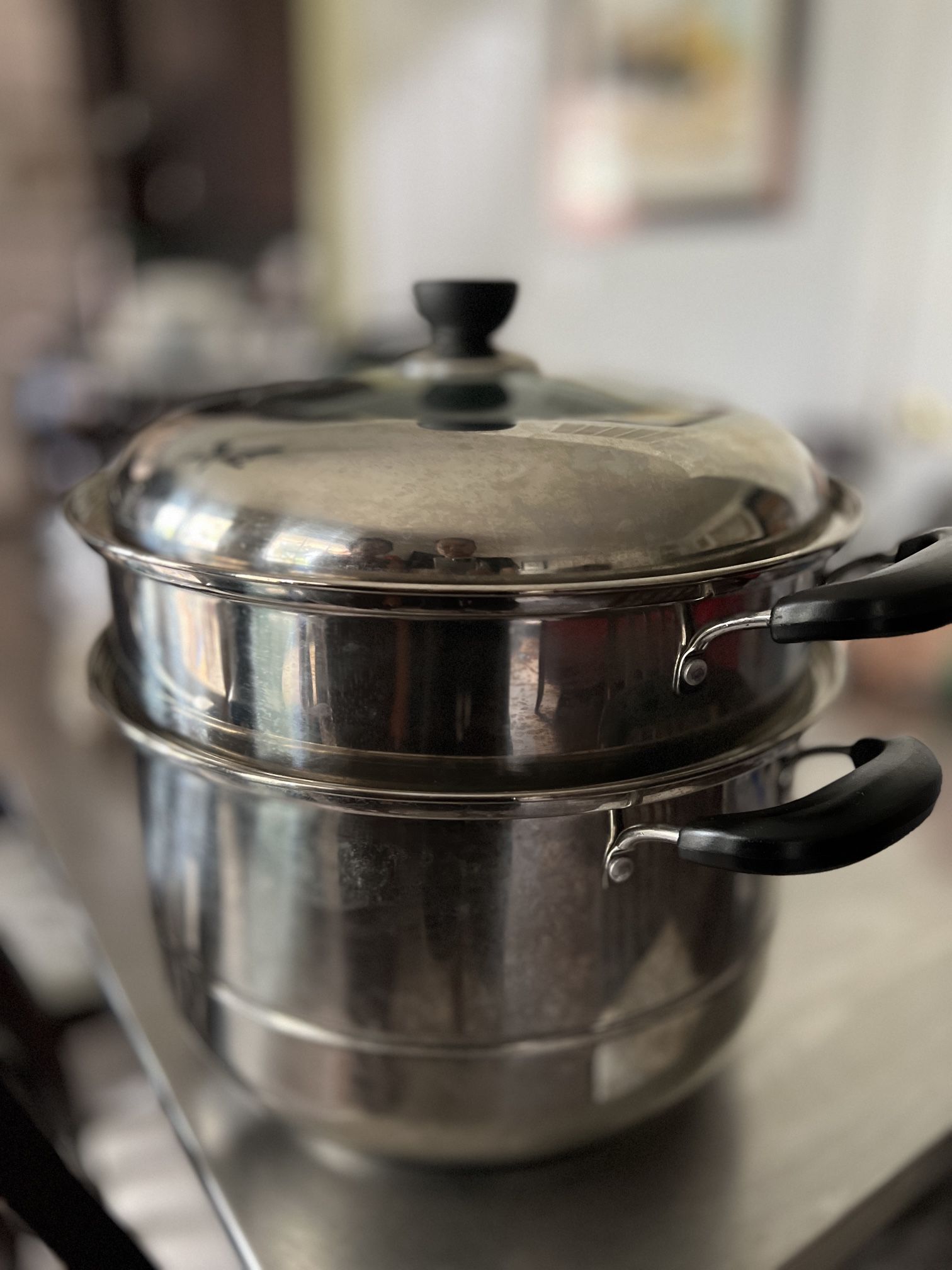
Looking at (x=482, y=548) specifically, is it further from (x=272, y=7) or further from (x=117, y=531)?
(x=272, y=7)

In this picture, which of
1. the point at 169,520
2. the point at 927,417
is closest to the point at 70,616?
the point at 169,520

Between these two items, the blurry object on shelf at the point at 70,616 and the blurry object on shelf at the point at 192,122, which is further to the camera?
the blurry object on shelf at the point at 192,122

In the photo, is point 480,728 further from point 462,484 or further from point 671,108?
point 671,108

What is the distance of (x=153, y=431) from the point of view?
44 cm

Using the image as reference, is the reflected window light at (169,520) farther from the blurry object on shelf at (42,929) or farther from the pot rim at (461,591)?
the blurry object on shelf at (42,929)

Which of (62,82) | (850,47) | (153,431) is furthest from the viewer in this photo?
(62,82)

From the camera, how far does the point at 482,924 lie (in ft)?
1.18

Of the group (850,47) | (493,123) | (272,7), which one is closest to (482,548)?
(850,47)

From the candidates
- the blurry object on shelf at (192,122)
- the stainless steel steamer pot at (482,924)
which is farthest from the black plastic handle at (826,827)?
the blurry object on shelf at (192,122)

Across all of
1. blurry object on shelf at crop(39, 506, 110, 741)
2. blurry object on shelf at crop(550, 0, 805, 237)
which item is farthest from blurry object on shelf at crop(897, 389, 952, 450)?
blurry object on shelf at crop(39, 506, 110, 741)

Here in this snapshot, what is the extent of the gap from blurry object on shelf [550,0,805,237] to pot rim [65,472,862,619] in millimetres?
1747

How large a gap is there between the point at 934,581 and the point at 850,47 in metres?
1.73

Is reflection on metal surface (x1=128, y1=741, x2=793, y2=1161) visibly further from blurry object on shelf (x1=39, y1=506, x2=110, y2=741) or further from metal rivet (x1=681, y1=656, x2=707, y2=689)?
blurry object on shelf (x1=39, y1=506, x2=110, y2=741)

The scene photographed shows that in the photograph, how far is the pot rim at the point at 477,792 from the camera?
33 cm
